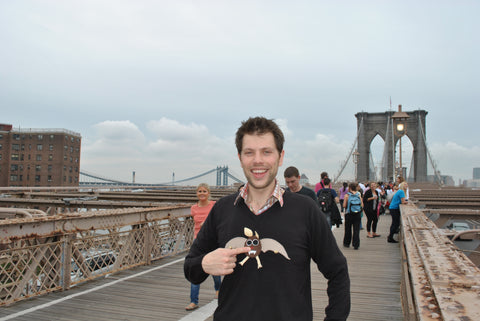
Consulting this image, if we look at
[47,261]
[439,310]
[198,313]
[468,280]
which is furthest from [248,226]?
[47,261]

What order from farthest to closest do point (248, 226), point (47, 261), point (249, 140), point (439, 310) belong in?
point (47, 261) → point (249, 140) → point (248, 226) → point (439, 310)

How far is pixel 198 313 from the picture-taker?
4590mm

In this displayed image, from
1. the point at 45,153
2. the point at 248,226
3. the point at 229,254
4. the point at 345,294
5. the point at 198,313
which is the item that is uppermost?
the point at 45,153

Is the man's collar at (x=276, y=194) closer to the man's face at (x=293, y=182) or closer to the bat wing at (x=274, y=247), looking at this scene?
the bat wing at (x=274, y=247)

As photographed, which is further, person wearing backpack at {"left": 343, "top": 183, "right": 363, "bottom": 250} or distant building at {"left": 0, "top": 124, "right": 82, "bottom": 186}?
Result: distant building at {"left": 0, "top": 124, "right": 82, "bottom": 186}

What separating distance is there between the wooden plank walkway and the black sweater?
117 inches

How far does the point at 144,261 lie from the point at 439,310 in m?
6.53

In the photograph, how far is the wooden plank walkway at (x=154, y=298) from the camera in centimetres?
449

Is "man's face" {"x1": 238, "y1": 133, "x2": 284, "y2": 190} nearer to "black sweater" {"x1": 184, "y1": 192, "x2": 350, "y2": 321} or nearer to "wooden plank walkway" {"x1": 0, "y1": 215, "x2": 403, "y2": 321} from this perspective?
"black sweater" {"x1": 184, "y1": 192, "x2": 350, "y2": 321}

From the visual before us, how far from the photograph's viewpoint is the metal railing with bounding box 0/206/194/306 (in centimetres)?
492

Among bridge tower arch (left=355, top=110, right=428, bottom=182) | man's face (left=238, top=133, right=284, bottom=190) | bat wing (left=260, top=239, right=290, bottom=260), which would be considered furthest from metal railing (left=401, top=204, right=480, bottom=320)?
bridge tower arch (left=355, top=110, right=428, bottom=182)

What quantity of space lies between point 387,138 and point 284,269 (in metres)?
81.6

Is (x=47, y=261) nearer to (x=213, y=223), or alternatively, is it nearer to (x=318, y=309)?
(x=318, y=309)

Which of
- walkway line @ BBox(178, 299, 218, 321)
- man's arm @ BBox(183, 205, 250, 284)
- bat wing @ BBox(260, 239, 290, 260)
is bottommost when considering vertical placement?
walkway line @ BBox(178, 299, 218, 321)
